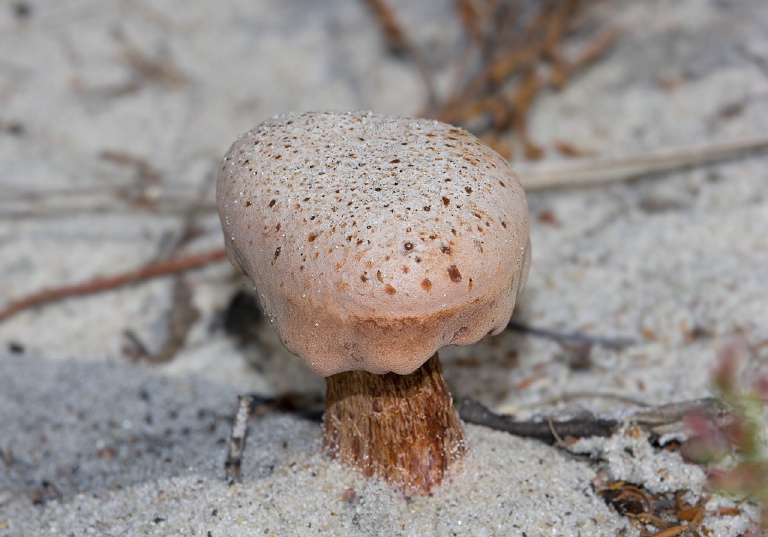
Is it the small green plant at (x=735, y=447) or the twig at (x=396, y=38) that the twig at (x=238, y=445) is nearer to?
the small green plant at (x=735, y=447)

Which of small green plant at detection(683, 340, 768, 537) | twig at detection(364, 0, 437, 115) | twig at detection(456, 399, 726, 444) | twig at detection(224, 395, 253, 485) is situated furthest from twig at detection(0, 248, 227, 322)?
small green plant at detection(683, 340, 768, 537)

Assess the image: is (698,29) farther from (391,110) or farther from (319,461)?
(319,461)

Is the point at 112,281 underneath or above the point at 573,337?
above

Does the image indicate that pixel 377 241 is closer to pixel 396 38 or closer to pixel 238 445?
pixel 238 445

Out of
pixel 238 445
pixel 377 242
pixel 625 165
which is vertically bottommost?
pixel 238 445

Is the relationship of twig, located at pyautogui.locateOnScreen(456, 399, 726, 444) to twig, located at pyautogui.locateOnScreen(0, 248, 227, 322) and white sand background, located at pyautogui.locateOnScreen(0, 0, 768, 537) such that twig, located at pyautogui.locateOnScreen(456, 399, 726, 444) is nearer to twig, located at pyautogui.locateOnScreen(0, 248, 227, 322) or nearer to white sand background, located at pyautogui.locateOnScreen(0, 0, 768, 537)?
white sand background, located at pyautogui.locateOnScreen(0, 0, 768, 537)

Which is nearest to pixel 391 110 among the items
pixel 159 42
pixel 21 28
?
pixel 159 42

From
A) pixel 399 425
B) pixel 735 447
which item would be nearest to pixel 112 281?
pixel 399 425
